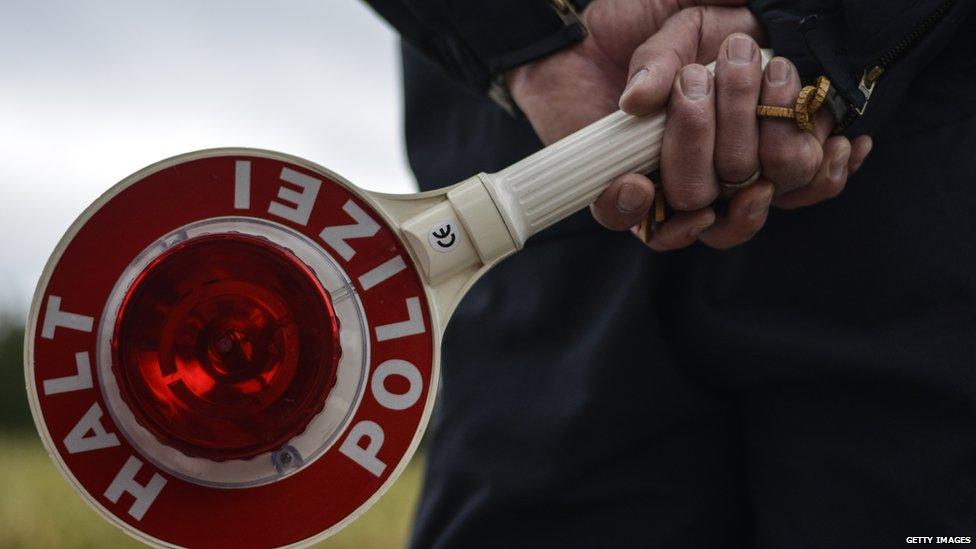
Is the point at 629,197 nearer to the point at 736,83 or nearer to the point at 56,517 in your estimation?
the point at 736,83

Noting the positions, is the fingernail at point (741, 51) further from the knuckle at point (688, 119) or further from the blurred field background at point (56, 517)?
the blurred field background at point (56, 517)

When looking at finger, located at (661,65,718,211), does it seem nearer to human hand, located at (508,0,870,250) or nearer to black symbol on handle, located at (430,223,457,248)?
human hand, located at (508,0,870,250)

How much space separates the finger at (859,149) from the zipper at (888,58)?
36 mm

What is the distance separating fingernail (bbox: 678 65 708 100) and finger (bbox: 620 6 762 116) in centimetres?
2

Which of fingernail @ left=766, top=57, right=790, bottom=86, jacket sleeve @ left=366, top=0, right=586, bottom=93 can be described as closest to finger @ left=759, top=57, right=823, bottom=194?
fingernail @ left=766, top=57, right=790, bottom=86

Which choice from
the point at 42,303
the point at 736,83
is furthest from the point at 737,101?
the point at 42,303

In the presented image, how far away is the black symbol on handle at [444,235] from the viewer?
0.79m

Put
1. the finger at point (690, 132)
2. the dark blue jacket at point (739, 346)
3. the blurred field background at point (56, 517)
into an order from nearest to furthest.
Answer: the finger at point (690, 132) < the dark blue jacket at point (739, 346) < the blurred field background at point (56, 517)

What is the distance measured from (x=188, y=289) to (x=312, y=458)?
0.17m

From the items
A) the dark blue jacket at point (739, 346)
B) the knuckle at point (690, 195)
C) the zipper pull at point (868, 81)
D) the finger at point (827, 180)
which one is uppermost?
the zipper pull at point (868, 81)

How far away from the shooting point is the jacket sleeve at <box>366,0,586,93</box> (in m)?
1.04

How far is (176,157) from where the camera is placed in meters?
0.73

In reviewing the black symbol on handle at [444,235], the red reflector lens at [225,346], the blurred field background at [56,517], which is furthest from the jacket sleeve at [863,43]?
the blurred field background at [56,517]

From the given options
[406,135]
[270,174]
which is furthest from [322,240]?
[406,135]
